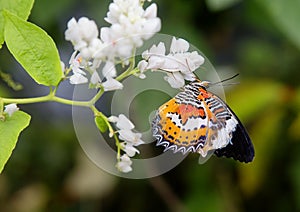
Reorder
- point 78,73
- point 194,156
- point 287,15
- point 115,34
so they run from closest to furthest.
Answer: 1. point 115,34
2. point 78,73
3. point 287,15
4. point 194,156

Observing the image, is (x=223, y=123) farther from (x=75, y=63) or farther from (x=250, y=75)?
(x=250, y=75)

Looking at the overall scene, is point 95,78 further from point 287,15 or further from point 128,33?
point 287,15

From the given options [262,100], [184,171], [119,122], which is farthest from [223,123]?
[184,171]

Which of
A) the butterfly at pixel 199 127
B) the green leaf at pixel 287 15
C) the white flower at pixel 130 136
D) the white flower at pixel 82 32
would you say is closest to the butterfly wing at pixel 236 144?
the butterfly at pixel 199 127

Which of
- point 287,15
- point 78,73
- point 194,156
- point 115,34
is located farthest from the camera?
point 194,156

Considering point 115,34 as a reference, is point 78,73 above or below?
below

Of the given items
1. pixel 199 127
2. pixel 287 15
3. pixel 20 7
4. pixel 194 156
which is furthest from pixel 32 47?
pixel 194 156

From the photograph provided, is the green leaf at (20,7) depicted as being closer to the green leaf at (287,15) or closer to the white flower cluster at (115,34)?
the white flower cluster at (115,34)
